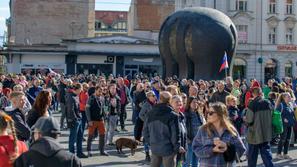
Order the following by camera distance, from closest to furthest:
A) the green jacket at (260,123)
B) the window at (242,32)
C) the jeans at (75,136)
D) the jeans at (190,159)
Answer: the green jacket at (260,123) → the jeans at (190,159) → the jeans at (75,136) → the window at (242,32)

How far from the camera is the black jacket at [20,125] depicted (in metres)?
7.95

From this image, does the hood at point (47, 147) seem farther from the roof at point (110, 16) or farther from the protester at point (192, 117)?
the roof at point (110, 16)

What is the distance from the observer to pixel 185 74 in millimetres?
27562

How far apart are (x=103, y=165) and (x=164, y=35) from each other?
53.3ft

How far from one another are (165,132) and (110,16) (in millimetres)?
112477

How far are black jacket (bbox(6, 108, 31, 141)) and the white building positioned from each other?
49013mm

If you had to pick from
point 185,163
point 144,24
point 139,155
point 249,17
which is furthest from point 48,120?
point 144,24

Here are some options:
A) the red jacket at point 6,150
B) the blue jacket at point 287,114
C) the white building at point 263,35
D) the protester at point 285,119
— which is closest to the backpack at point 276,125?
the protester at point 285,119

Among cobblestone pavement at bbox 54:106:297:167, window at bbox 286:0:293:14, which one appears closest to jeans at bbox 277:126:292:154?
cobblestone pavement at bbox 54:106:297:167

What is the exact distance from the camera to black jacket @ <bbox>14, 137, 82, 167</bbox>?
15.9 feet

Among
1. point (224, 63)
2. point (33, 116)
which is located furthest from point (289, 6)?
point (33, 116)

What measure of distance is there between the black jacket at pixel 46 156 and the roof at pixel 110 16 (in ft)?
374

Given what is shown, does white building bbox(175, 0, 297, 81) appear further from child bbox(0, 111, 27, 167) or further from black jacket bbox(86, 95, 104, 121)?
child bbox(0, 111, 27, 167)

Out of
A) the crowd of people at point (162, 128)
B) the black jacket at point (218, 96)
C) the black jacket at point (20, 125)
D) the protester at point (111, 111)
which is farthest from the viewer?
the protester at point (111, 111)
